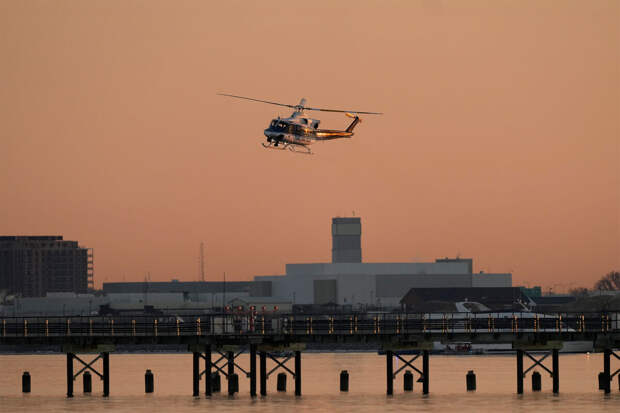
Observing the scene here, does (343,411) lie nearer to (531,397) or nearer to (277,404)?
(277,404)

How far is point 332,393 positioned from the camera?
106 meters

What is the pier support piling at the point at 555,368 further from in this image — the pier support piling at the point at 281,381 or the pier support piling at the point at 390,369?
the pier support piling at the point at 281,381

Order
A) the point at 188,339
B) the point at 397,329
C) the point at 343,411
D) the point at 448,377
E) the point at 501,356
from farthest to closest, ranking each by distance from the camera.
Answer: the point at 501,356 < the point at 448,377 < the point at 397,329 < the point at 188,339 < the point at 343,411

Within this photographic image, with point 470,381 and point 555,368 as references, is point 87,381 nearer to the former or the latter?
point 470,381

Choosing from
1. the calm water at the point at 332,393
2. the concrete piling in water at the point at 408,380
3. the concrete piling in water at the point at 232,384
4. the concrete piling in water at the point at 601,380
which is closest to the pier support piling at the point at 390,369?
the calm water at the point at 332,393

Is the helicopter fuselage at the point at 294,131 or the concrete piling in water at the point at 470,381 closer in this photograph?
the concrete piling in water at the point at 470,381

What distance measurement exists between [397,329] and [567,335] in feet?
41.5

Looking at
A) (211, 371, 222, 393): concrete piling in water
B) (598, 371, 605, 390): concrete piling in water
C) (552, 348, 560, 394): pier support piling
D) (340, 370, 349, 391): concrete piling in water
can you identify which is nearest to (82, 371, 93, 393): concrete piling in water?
(211, 371, 222, 393): concrete piling in water

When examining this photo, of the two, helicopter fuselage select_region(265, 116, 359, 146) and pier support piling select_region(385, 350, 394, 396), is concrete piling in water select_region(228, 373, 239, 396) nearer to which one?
pier support piling select_region(385, 350, 394, 396)

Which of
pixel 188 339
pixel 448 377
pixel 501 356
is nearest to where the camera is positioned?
pixel 188 339

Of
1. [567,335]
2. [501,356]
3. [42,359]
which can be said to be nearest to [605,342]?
[567,335]

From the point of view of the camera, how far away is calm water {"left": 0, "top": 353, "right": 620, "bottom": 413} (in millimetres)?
91125

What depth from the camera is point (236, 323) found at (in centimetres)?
10050

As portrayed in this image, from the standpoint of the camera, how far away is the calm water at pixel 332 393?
9112 cm
